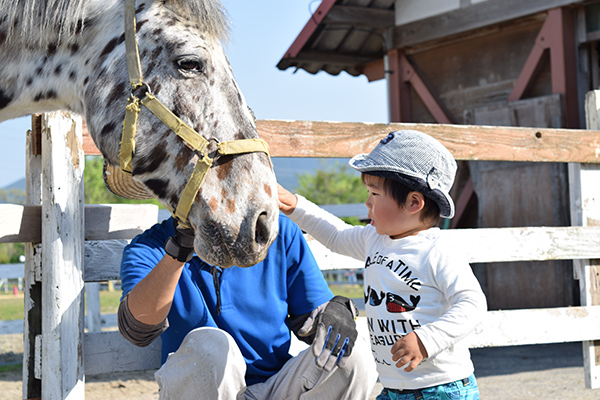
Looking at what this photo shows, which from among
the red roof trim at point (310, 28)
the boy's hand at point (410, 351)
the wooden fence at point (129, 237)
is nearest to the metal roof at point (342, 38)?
the red roof trim at point (310, 28)

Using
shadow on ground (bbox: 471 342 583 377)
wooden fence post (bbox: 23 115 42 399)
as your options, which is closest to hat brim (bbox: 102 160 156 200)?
wooden fence post (bbox: 23 115 42 399)

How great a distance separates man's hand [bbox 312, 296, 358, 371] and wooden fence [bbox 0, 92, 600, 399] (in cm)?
75

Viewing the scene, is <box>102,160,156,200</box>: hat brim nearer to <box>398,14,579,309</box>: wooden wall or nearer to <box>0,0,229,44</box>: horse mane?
<box>0,0,229,44</box>: horse mane

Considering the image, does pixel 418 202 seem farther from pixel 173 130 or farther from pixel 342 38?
pixel 342 38

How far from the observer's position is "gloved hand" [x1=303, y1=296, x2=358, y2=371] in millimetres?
1809

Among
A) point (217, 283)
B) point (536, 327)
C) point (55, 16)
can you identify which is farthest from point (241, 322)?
point (536, 327)

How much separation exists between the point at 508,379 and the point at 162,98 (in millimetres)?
4107

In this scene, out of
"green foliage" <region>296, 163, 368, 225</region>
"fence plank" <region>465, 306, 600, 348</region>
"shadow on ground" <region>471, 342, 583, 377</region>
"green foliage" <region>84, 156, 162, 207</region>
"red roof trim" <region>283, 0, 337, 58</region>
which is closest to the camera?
"fence plank" <region>465, 306, 600, 348</region>

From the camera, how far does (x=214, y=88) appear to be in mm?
1809

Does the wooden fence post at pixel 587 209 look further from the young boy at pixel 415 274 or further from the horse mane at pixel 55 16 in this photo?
the horse mane at pixel 55 16

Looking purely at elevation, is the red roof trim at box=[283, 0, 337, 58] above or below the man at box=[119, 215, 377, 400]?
above

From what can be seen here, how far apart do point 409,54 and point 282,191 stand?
649 centimetres

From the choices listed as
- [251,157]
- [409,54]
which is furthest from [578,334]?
[409,54]

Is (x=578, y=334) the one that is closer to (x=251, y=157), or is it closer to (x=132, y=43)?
(x=251, y=157)
